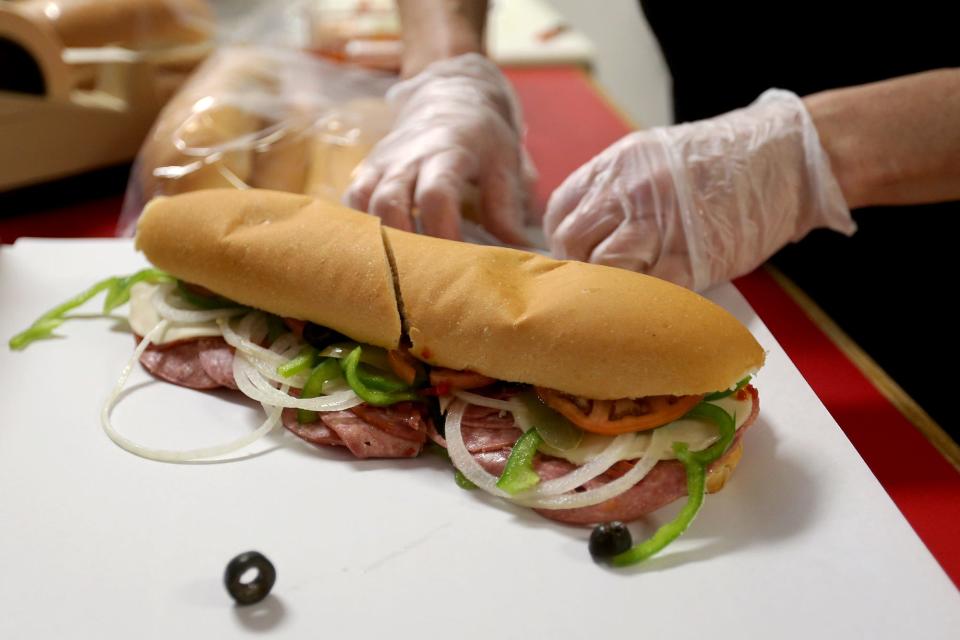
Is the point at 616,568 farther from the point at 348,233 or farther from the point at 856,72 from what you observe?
the point at 856,72

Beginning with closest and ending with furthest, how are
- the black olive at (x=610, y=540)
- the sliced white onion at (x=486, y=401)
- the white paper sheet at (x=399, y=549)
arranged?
the white paper sheet at (x=399, y=549), the black olive at (x=610, y=540), the sliced white onion at (x=486, y=401)

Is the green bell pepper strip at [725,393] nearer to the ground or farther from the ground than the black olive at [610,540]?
farther from the ground

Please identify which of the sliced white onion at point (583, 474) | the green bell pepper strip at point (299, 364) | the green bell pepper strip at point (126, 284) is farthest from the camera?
the green bell pepper strip at point (126, 284)

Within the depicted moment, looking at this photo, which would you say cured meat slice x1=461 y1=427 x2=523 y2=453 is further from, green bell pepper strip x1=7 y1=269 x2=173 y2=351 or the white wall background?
the white wall background

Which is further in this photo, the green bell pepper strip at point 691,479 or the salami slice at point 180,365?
the salami slice at point 180,365

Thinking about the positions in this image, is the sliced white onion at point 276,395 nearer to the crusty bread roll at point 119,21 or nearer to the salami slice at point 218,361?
the salami slice at point 218,361

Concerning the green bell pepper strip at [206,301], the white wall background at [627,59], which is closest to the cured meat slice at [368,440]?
the green bell pepper strip at [206,301]

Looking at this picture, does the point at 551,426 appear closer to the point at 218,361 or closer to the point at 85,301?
the point at 218,361

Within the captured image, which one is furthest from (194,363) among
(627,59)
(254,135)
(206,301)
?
(627,59)
